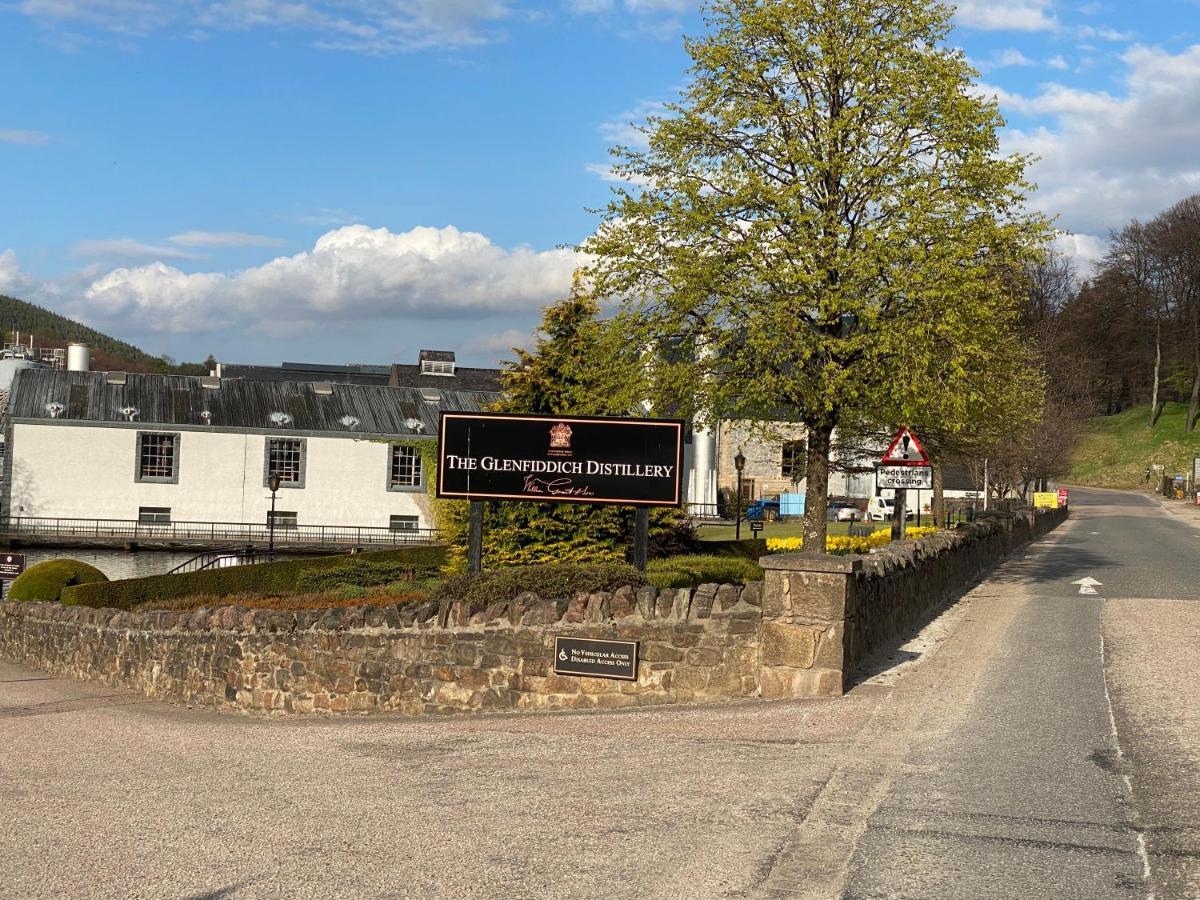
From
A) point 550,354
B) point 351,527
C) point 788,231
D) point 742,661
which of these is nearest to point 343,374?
point 351,527

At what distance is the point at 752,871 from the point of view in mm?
6426

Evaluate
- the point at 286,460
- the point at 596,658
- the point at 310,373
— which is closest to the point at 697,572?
the point at 596,658

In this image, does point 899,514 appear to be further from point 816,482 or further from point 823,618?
point 823,618

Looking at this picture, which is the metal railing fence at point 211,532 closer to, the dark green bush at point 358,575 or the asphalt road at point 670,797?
the dark green bush at point 358,575

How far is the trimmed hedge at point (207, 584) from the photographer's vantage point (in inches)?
1067

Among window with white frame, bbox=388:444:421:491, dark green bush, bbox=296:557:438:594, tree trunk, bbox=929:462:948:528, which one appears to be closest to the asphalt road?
dark green bush, bbox=296:557:438:594

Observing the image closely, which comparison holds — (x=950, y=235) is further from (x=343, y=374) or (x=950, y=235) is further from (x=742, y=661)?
(x=343, y=374)

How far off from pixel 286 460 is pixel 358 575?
22943 millimetres

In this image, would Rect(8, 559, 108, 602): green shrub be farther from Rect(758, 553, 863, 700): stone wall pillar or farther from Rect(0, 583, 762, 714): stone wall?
Rect(758, 553, 863, 700): stone wall pillar

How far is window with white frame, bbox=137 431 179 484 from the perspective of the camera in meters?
49.8

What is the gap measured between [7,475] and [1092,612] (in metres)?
43.8

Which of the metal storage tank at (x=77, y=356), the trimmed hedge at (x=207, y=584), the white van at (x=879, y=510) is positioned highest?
the metal storage tank at (x=77, y=356)

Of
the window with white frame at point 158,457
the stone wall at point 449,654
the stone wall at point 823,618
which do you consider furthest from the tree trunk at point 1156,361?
the stone wall at point 449,654
